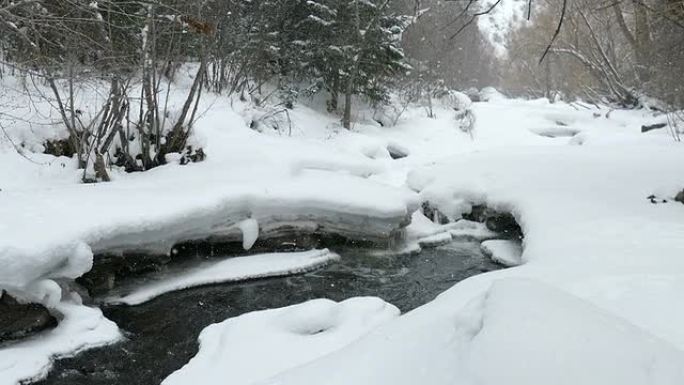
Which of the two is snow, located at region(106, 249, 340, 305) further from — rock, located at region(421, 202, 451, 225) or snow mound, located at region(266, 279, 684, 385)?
snow mound, located at region(266, 279, 684, 385)

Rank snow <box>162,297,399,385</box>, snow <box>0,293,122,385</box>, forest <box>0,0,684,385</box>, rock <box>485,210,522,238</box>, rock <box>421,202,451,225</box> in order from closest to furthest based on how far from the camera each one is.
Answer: forest <box>0,0,684,385</box> → snow <box>162,297,399,385</box> → snow <box>0,293,122,385</box> → rock <box>485,210,522,238</box> → rock <box>421,202,451,225</box>

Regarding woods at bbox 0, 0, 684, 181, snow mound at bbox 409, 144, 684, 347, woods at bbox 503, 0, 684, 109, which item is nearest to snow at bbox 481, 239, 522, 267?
snow mound at bbox 409, 144, 684, 347

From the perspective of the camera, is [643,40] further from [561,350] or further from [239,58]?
[561,350]

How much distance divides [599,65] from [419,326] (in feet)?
69.2

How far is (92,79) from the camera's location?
8.52m

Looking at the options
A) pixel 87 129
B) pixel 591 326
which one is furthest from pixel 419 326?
pixel 87 129

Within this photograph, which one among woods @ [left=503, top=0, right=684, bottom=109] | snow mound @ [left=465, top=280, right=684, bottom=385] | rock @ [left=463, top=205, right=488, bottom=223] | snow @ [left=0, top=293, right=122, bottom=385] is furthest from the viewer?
woods @ [left=503, top=0, right=684, bottom=109]

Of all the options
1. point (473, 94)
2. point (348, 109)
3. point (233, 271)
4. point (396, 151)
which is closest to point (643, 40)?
point (396, 151)

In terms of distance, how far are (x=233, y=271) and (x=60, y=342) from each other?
246 cm

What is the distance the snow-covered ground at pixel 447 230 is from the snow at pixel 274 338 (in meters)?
0.14

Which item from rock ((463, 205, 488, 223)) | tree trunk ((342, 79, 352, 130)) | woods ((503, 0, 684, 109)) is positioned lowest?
rock ((463, 205, 488, 223))

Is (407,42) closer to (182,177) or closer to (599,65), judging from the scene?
(599,65)

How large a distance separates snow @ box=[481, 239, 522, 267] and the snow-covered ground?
0.50 m

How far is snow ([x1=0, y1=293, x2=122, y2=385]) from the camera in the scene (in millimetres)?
4914
